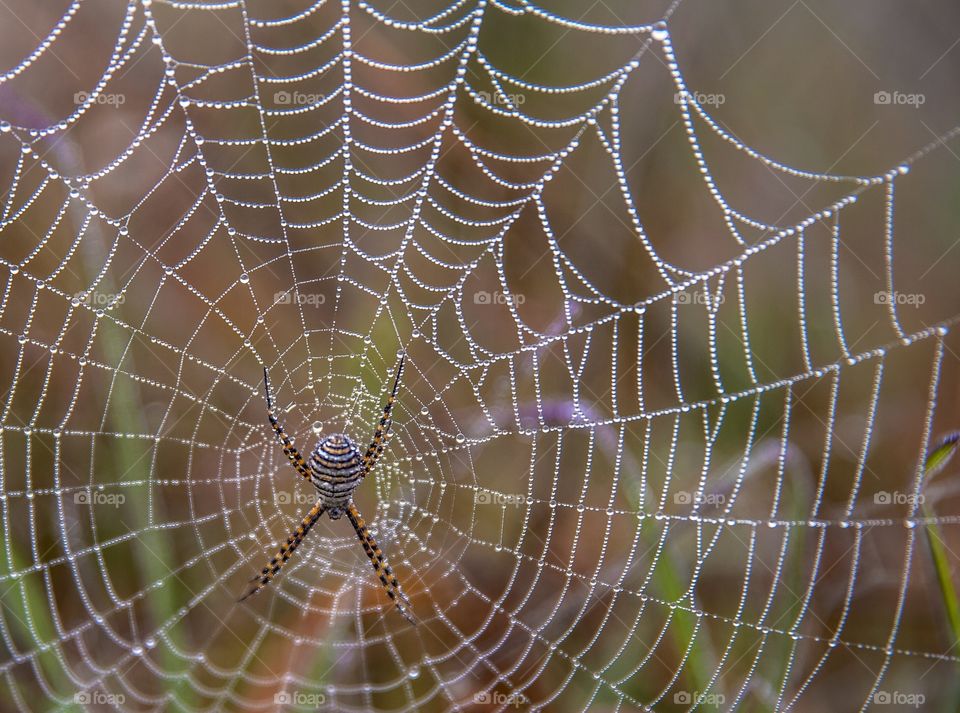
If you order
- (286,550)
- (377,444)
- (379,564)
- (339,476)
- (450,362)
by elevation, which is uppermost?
(450,362)

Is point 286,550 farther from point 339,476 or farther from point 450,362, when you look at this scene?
point 450,362

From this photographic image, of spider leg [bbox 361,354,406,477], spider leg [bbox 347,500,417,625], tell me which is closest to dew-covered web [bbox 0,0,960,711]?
spider leg [bbox 347,500,417,625]

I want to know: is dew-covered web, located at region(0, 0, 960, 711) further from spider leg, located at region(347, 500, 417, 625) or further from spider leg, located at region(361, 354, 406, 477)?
spider leg, located at region(361, 354, 406, 477)

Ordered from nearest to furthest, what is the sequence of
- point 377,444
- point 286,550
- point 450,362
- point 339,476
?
point 339,476 < point 377,444 < point 286,550 < point 450,362

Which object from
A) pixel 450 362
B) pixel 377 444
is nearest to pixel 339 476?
pixel 377 444

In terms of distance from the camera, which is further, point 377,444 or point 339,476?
point 377,444

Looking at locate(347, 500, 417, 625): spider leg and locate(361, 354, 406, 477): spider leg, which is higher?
locate(361, 354, 406, 477): spider leg

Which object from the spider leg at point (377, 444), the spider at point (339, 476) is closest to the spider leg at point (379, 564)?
the spider at point (339, 476)
